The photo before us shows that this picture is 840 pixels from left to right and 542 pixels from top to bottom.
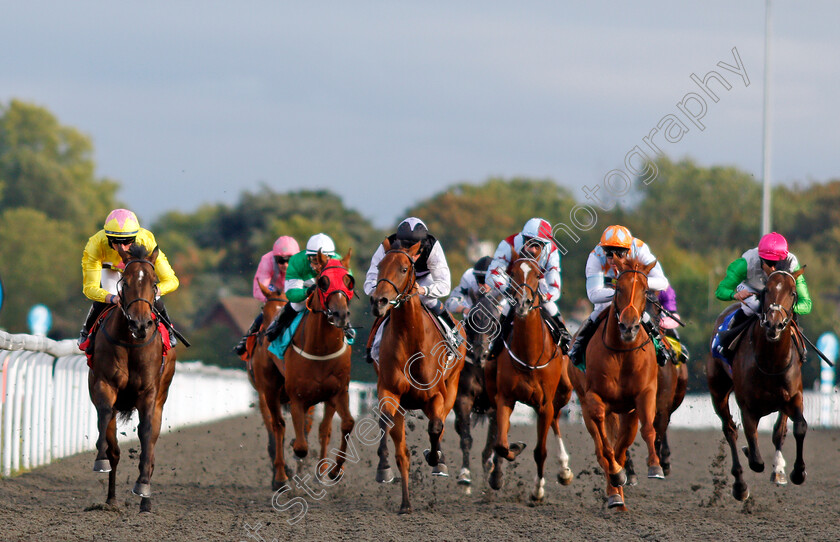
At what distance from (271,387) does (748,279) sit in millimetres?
4382

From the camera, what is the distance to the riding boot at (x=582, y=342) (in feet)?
31.0

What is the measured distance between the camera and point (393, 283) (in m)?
8.05

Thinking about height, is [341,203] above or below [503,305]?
above

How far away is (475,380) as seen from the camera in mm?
10773

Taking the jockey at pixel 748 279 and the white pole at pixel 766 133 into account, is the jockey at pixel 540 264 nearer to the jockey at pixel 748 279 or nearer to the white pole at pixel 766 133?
the jockey at pixel 748 279

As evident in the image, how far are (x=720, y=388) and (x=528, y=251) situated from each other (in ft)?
8.59

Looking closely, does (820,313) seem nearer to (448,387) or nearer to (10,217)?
(448,387)

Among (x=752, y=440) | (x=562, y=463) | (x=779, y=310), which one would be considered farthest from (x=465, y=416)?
(x=779, y=310)

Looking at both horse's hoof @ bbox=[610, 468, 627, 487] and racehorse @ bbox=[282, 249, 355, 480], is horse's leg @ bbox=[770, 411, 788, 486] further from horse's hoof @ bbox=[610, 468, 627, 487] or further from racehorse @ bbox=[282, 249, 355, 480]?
racehorse @ bbox=[282, 249, 355, 480]

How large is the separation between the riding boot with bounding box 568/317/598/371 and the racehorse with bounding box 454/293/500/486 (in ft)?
Result: 2.93

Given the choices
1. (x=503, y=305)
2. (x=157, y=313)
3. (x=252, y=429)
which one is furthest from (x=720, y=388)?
(x=252, y=429)

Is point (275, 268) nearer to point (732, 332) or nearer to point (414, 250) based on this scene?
point (414, 250)

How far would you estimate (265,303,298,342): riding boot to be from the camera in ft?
32.8

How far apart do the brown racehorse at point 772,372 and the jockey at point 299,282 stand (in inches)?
128
